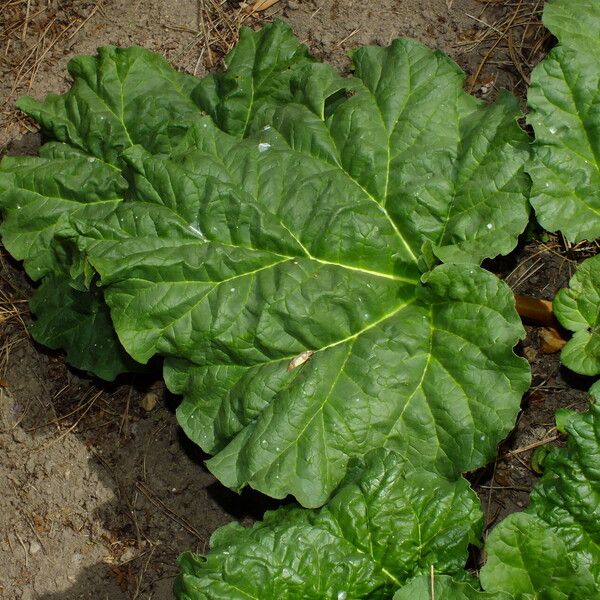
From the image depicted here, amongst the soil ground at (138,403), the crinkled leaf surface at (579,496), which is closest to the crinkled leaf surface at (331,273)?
the crinkled leaf surface at (579,496)

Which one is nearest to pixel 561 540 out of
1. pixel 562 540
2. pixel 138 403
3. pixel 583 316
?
pixel 562 540

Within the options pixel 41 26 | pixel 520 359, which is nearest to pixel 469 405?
pixel 520 359

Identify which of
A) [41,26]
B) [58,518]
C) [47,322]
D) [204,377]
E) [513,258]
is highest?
[41,26]

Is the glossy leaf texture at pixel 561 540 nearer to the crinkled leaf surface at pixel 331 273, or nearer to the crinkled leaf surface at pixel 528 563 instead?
the crinkled leaf surface at pixel 528 563

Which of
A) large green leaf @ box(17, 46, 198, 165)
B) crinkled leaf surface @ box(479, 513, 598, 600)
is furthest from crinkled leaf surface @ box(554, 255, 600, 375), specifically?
large green leaf @ box(17, 46, 198, 165)

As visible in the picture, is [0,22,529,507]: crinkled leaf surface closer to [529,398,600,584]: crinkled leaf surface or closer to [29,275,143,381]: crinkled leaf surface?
[529,398,600,584]: crinkled leaf surface

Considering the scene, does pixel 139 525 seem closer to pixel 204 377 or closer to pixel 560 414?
pixel 204 377

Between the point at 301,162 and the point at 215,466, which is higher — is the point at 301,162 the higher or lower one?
the higher one

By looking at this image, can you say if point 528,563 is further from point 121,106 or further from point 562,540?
point 121,106
